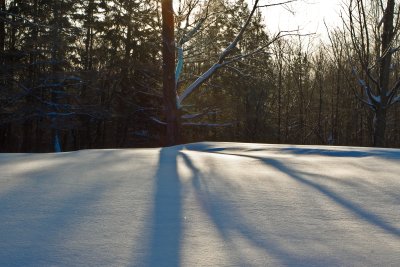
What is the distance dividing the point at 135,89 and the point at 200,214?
18.6 meters

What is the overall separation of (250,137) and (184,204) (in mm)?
21304

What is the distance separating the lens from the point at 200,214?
2.02 metres

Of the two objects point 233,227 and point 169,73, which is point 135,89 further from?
point 233,227

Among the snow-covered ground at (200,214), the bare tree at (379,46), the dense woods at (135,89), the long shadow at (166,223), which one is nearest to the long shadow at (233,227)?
the snow-covered ground at (200,214)

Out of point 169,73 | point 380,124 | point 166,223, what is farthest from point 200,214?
point 169,73

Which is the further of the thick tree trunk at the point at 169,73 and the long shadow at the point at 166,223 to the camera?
the thick tree trunk at the point at 169,73

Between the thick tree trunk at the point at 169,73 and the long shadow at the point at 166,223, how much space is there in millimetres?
7257

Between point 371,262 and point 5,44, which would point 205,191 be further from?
point 5,44

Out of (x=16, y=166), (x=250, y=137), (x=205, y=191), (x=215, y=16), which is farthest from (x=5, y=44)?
(x=205, y=191)

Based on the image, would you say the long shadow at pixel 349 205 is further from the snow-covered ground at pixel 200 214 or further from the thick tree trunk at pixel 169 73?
the thick tree trunk at pixel 169 73

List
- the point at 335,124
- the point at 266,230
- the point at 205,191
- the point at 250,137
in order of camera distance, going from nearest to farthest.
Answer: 1. the point at 266,230
2. the point at 205,191
3. the point at 335,124
4. the point at 250,137

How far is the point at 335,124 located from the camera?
2075cm

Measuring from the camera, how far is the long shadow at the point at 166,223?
4.70 feet

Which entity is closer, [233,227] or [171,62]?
[233,227]
